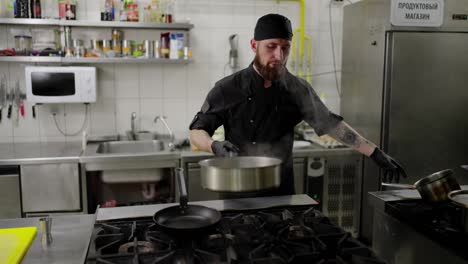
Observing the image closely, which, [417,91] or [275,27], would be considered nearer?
[275,27]

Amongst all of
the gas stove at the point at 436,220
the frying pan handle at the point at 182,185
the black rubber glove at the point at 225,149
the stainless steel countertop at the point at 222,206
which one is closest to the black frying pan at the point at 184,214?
the frying pan handle at the point at 182,185

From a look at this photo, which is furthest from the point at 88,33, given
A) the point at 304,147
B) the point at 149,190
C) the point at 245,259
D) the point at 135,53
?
the point at 245,259

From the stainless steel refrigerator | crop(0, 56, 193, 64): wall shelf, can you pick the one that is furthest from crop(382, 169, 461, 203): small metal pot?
crop(0, 56, 193, 64): wall shelf

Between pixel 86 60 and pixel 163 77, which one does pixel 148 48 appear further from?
pixel 86 60

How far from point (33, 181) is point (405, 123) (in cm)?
259

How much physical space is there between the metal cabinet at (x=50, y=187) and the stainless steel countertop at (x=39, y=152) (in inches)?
1.6

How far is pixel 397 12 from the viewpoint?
3062 mm

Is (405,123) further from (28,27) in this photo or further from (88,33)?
(28,27)

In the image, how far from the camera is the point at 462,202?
1392 millimetres

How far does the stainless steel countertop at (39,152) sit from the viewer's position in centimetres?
291

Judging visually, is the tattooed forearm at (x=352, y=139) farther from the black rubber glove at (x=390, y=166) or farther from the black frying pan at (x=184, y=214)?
the black frying pan at (x=184, y=214)

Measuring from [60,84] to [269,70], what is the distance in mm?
1789

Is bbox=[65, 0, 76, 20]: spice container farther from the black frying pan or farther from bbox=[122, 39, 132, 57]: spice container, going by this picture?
the black frying pan

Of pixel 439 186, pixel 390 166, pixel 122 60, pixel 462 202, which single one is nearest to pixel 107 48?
pixel 122 60
